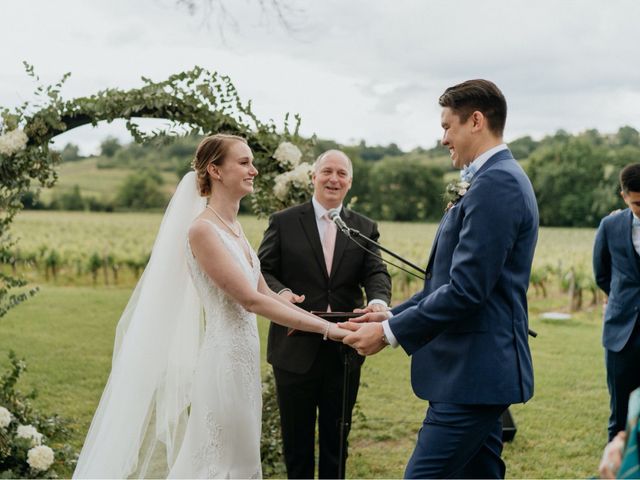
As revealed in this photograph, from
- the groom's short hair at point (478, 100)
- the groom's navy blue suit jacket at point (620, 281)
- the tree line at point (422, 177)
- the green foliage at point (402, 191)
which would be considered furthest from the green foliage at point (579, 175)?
the groom's short hair at point (478, 100)

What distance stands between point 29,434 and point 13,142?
7.21ft

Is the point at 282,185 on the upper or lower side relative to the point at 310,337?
upper

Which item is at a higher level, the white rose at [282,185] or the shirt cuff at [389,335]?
the white rose at [282,185]

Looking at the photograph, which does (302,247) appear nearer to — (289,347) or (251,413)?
(289,347)

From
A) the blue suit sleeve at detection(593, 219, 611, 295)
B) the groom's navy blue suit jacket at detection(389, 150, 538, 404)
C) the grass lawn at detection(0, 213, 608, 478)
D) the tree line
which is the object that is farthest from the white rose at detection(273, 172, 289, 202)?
the tree line

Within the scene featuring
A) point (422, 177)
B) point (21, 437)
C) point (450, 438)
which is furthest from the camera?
point (422, 177)

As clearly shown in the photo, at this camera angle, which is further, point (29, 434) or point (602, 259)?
point (602, 259)

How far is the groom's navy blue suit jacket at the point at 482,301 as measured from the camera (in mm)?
3338

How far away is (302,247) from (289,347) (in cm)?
64

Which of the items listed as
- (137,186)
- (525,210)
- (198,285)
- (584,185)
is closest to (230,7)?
(198,285)

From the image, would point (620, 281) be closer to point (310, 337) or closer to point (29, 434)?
point (310, 337)

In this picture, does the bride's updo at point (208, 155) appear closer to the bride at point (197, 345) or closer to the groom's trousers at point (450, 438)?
the bride at point (197, 345)

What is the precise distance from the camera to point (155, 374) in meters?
4.50

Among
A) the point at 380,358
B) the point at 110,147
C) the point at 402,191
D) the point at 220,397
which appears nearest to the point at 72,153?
the point at 110,147
